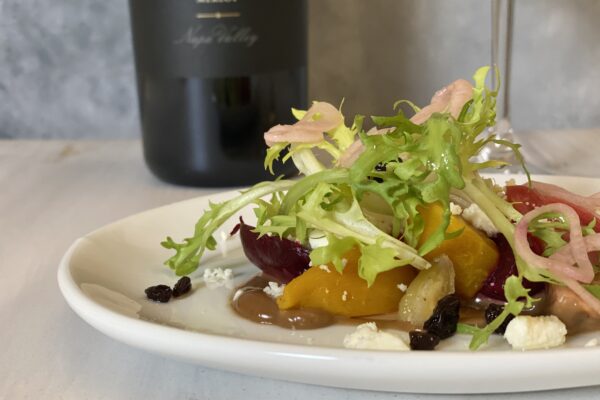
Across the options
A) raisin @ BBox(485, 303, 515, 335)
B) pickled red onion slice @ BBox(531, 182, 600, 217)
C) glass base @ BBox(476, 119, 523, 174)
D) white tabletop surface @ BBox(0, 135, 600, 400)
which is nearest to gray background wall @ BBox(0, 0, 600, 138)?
white tabletop surface @ BBox(0, 135, 600, 400)

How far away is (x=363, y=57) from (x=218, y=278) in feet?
2.44

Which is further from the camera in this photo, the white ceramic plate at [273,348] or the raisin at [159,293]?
the raisin at [159,293]

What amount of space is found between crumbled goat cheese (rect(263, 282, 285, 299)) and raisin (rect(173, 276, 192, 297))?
6 cm

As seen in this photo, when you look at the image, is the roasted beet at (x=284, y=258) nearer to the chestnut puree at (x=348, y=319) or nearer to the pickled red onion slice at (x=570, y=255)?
the chestnut puree at (x=348, y=319)

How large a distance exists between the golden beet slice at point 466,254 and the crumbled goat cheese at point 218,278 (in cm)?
16

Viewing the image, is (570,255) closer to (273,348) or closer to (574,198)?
(574,198)

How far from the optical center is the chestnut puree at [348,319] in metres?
0.57

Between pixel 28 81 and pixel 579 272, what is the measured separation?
1.05 m

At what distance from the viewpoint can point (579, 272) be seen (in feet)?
1.89

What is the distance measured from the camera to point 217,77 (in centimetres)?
101

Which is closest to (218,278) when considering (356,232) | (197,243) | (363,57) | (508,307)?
(197,243)

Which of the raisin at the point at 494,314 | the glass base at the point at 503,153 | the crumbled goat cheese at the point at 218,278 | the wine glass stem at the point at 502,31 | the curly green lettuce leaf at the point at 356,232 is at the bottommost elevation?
the glass base at the point at 503,153

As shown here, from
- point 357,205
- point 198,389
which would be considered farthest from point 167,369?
point 357,205

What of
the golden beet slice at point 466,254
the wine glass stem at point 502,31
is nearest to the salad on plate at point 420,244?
the golden beet slice at point 466,254
